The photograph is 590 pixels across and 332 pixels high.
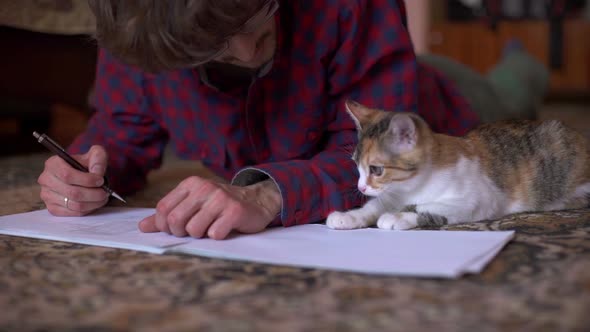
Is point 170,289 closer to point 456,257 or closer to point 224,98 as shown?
point 456,257

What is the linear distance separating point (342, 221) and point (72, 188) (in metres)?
0.48

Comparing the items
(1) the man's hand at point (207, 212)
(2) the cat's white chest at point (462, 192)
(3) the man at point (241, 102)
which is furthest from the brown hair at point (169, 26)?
(2) the cat's white chest at point (462, 192)

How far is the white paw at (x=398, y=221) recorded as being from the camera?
1009 millimetres

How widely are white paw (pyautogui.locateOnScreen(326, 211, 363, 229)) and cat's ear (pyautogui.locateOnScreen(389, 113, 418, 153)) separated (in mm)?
127

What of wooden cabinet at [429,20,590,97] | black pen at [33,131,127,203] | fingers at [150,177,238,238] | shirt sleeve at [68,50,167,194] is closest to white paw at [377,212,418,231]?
fingers at [150,177,238,238]

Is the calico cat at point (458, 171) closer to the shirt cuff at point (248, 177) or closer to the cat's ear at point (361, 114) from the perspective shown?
the cat's ear at point (361, 114)

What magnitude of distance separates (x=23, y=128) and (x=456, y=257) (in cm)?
255

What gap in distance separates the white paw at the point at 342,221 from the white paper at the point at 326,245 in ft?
0.06

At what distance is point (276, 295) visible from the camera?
29.0 inches

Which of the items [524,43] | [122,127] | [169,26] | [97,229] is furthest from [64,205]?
[524,43]

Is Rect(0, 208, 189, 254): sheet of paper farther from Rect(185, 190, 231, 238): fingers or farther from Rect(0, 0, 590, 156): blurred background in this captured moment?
Rect(0, 0, 590, 156): blurred background

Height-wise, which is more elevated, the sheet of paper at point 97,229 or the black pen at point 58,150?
the black pen at point 58,150

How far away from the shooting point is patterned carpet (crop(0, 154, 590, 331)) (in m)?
0.65

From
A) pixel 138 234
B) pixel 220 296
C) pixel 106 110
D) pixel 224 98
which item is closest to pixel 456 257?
pixel 220 296
